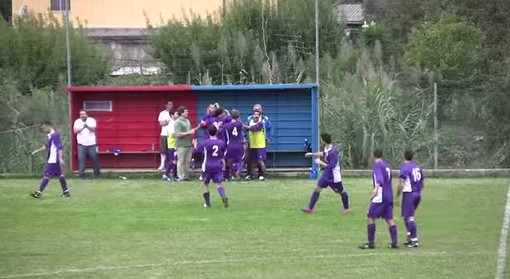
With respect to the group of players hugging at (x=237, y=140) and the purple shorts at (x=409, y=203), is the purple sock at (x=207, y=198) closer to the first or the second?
the group of players hugging at (x=237, y=140)

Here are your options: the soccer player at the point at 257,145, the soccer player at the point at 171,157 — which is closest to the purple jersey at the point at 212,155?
the soccer player at the point at 257,145

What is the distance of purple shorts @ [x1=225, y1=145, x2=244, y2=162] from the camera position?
21.9 m

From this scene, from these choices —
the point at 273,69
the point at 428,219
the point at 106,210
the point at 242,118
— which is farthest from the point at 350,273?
the point at 273,69

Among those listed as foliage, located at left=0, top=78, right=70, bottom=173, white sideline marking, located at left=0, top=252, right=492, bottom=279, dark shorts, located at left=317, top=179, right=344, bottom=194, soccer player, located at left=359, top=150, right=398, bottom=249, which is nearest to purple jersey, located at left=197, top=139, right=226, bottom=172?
dark shorts, located at left=317, top=179, right=344, bottom=194

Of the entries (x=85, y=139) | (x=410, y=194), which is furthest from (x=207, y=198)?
(x=85, y=139)

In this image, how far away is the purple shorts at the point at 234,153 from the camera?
21.9 m

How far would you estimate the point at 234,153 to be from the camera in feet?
72.0

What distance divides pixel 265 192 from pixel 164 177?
396cm

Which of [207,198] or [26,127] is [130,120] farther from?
[207,198]

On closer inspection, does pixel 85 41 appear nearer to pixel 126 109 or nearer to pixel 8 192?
pixel 126 109

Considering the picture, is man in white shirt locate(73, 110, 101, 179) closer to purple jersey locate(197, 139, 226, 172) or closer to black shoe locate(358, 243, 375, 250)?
purple jersey locate(197, 139, 226, 172)

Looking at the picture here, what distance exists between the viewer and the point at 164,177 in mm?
22938

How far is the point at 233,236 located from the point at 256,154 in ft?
30.2

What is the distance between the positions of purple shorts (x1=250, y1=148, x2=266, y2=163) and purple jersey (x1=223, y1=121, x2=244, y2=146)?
88 cm
